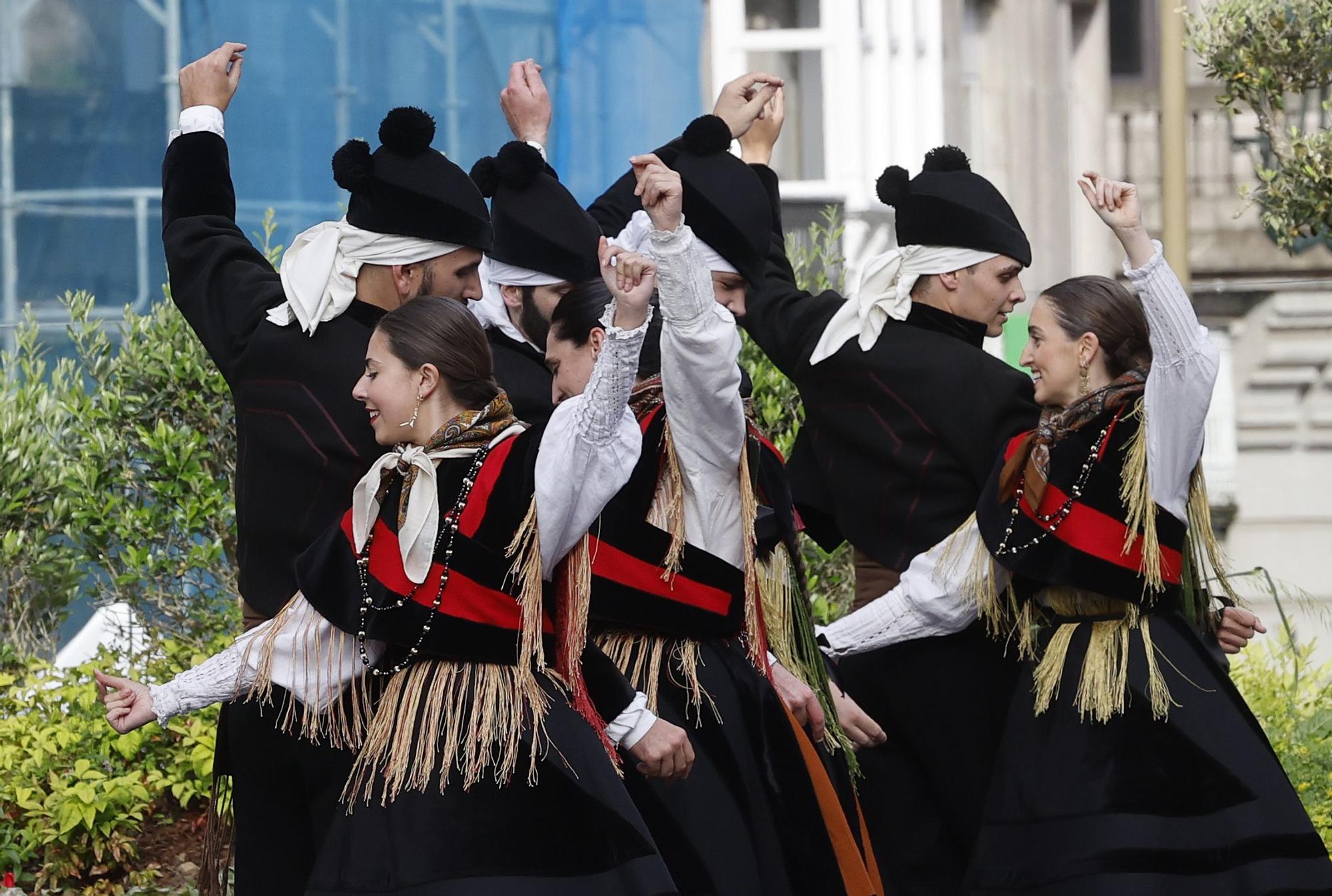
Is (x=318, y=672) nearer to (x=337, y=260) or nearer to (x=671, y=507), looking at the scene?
(x=671, y=507)

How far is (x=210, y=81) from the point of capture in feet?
14.3

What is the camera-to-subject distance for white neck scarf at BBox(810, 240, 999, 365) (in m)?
4.71

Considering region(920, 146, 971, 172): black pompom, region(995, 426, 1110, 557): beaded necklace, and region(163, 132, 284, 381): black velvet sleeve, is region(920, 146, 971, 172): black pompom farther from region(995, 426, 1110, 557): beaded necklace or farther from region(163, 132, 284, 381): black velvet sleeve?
region(163, 132, 284, 381): black velvet sleeve

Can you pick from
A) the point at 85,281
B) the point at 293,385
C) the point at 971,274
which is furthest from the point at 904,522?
the point at 85,281

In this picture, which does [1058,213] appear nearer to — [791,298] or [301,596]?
[791,298]

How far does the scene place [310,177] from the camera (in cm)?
922

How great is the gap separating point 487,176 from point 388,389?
1.49 metres

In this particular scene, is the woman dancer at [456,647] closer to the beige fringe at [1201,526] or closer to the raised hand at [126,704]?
the raised hand at [126,704]

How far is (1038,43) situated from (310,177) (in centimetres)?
711

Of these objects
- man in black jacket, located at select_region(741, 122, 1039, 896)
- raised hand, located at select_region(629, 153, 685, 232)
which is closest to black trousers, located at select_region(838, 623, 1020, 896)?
man in black jacket, located at select_region(741, 122, 1039, 896)

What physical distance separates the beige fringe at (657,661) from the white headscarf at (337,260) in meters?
0.81

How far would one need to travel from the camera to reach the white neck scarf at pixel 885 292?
4711mm

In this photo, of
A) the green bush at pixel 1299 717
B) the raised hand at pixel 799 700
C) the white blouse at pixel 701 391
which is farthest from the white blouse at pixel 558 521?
the green bush at pixel 1299 717

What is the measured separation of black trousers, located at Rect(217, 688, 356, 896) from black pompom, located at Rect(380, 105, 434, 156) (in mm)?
1104
